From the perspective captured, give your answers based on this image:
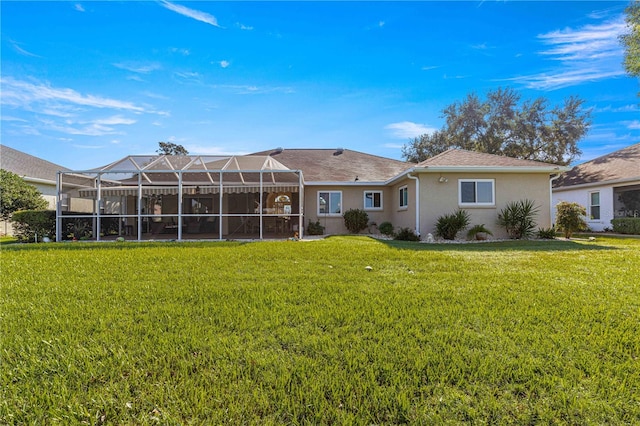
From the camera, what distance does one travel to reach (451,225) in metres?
15.3

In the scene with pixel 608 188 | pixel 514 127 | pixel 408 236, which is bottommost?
pixel 408 236

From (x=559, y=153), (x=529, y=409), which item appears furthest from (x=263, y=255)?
(x=559, y=153)

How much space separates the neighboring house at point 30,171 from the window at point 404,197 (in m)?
21.6

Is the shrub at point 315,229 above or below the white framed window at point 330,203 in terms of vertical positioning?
below

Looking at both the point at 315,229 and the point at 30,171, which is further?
the point at 30,171

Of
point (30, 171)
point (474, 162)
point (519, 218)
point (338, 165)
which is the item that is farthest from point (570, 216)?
point (30, 171)

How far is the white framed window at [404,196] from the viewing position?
58.0 ft

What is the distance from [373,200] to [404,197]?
2752 mm

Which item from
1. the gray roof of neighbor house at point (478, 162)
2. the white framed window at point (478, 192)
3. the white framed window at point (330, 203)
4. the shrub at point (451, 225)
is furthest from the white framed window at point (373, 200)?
the white framed window at point (478, 192)

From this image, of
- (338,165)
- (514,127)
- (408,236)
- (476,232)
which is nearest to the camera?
(408,236)

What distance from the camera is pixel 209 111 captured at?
18031 millimetres

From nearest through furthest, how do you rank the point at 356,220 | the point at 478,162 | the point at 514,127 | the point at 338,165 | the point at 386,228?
the point at 478,162 < the point at 386,228 < the point at 356,220 < the point at 338,165 < the point at 514,127

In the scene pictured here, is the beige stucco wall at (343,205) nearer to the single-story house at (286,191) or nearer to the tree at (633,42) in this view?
the single-story house at (286,191)

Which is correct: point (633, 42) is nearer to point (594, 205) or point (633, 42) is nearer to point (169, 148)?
point (594, 205)
